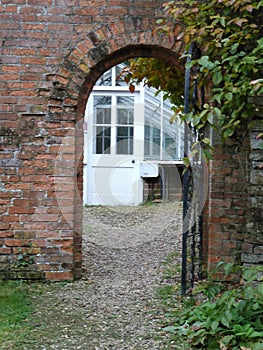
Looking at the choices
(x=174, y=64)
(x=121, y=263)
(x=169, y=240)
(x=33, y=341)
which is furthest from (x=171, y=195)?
(x=33, y=341)

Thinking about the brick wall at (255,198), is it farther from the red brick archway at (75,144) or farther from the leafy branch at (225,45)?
the red brick archway at (75,144)

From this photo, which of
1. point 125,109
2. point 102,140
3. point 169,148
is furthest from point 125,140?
A: point 169,148

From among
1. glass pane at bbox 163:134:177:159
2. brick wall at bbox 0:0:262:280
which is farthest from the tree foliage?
glass pane at bbox 163:134:177:159

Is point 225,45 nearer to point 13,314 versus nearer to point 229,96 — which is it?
point 229,96

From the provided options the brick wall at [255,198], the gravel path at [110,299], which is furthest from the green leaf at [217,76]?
the gravel path at [110,299]

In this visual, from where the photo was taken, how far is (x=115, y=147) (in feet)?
43.3

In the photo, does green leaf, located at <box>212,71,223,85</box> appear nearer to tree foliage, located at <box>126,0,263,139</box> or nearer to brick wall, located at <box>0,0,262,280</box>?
tree foliage, located at <box>126,0,263,139</box>

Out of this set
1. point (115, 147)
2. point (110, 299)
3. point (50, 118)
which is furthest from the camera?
point (115, 147)

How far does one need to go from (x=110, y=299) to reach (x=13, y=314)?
1.04 meters

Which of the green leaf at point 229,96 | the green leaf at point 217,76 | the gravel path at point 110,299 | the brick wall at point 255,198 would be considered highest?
the green leaf at point 217,76

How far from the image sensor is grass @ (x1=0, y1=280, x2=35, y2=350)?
379 centimetres

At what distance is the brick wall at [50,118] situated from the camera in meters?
5.38

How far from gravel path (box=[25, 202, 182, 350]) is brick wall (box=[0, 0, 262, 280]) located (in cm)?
56

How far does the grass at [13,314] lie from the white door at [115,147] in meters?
7.93
